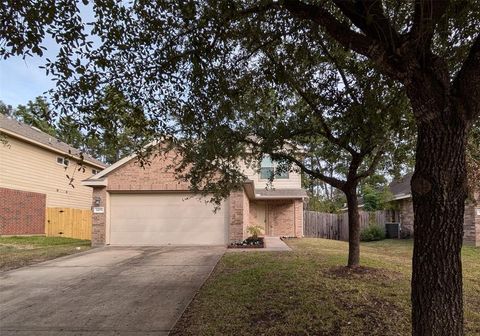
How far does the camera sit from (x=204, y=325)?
19.5 feet

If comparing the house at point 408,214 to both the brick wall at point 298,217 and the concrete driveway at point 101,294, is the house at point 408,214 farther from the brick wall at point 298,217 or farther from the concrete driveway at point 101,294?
the concrete driveway at point 101,294

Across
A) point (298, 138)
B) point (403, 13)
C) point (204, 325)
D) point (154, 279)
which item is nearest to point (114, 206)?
point (154, 279)

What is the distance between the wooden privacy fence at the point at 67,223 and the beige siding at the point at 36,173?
912 mm

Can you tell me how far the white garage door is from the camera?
17.9 metres

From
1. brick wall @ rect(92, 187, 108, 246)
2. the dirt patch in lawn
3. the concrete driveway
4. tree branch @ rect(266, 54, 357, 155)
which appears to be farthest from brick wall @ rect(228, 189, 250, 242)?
tree branch @ rect(266, 54, 357, 155)

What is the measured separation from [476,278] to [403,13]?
691 centimetres

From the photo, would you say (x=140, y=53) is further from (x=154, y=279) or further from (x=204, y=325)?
(x=154, y=279)

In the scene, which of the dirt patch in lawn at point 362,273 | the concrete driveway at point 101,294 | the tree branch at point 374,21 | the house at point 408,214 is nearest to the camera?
the tree branch at point 374,21

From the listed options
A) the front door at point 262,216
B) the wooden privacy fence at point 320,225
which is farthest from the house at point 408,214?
the front door at point 262,216

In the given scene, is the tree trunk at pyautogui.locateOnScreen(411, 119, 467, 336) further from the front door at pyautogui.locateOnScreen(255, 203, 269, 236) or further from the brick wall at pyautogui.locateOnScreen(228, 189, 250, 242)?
the front door at pyautogui.locateOnScreen(255, 203, 269, 236)

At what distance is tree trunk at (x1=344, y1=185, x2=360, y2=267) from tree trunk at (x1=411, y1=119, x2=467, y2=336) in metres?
6.05

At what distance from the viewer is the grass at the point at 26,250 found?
12.7 meters

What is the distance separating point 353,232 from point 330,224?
17.0m

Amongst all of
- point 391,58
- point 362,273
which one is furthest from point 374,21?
point 362,273
